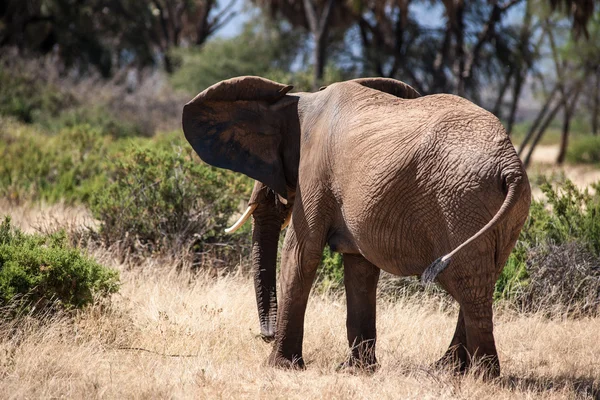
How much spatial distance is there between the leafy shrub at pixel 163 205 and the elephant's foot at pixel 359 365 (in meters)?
3.03

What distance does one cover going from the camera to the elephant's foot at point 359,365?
5246mm

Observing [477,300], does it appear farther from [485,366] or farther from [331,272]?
[331,272]

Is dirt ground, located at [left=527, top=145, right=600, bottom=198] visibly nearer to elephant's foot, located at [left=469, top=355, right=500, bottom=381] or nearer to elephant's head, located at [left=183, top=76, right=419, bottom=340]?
elephant's head, located at [left=183, top=76, right=419, bottom=340]

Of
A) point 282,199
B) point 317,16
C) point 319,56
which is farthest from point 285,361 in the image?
point 317,16

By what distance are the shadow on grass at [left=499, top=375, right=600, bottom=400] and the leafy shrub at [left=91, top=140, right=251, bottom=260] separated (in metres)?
3.88

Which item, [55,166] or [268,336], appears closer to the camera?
[268,336]

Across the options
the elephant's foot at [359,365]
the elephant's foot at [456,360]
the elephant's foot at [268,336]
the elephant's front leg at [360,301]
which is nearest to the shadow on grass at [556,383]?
the elephant's foot at [456,360]

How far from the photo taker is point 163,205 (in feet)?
27.2

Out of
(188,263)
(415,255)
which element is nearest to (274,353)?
(415,255)

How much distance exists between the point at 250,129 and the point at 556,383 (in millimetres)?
2515

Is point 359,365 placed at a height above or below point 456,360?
below

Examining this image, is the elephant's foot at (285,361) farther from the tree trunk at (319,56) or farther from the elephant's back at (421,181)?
the tree trunk at (319,56)

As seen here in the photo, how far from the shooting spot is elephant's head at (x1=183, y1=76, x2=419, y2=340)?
5.46 meters

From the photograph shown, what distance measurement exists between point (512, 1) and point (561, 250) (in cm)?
1670
